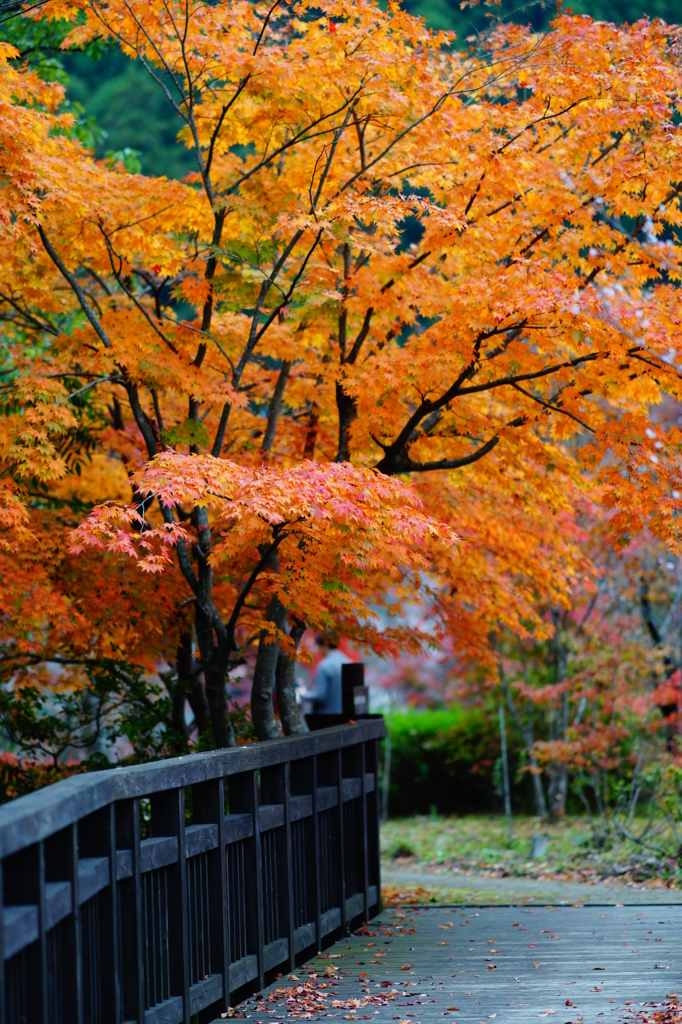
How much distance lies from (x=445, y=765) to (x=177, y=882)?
1189 centimetres

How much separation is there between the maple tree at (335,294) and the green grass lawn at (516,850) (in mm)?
3657

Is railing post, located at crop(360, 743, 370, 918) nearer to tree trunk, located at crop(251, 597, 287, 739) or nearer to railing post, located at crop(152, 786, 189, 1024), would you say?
tree trunk, located at crop(251, 597, 287, 739)

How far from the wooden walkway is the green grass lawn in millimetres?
2557

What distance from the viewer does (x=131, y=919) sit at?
373 cm

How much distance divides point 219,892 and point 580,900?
405cm

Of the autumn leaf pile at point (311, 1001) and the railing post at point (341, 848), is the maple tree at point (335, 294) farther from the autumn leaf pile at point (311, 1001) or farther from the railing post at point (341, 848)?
the autumn leaf pile at point (311, 1001)

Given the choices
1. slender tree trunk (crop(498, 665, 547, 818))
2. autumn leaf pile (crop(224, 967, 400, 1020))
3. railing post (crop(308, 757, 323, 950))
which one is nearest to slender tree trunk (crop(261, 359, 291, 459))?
railing post (crop(308, 757, 323, 950))

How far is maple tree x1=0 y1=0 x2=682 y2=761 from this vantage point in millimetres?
5609

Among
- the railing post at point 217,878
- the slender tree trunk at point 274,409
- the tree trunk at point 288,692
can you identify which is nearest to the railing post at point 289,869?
the railing post at point 217,878

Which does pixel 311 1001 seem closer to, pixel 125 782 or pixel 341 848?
pixel 341 848

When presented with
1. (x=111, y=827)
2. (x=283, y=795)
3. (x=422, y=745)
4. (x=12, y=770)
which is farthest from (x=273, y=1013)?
(x=422, y=745)

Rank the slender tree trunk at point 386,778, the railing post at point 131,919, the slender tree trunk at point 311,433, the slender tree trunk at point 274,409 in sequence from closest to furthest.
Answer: the railing post at point 131,919 → the slender tree trunk at point 274,409 → the slender tree trunk at point 311,433 → the slender tree trunk at point 386,778

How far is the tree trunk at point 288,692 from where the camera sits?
732 cm

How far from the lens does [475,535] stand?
7.34 metres
